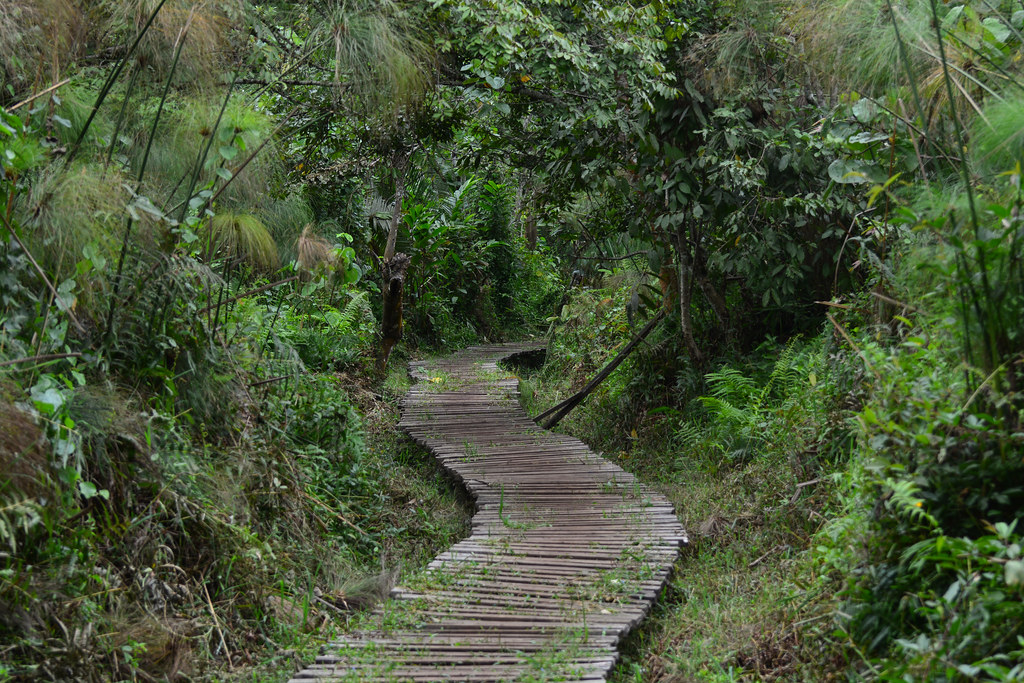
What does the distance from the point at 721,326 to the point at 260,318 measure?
3.59m

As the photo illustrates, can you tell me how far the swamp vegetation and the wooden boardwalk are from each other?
0.25m

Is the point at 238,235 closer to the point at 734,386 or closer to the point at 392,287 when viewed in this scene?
the point at 734,386

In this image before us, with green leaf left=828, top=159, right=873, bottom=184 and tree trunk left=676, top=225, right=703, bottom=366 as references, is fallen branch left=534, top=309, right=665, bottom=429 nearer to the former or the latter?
tree trunk left=676, top=225, right=703, bottom=366

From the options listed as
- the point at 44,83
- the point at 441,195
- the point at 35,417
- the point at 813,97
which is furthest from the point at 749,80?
the point at 441,195

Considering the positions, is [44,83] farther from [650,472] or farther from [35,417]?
[650,472]

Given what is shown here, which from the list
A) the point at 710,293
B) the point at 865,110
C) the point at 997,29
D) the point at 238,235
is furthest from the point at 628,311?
the point at 997,29

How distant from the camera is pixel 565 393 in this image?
925cm

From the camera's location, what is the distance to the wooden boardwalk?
3.27m

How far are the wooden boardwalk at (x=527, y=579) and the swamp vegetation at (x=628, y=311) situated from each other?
0.84 feet

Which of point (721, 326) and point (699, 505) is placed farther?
point (721, 326)

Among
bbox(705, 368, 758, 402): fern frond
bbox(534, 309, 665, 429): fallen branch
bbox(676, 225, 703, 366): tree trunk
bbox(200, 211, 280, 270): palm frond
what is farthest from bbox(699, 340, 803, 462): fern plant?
bbox(200, 211, 280, 270): palm frond

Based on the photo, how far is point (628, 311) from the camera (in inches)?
298

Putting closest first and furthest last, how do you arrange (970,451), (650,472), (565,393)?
(970,451)
(650,472)
(565,393)

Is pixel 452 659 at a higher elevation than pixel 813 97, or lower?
lower
